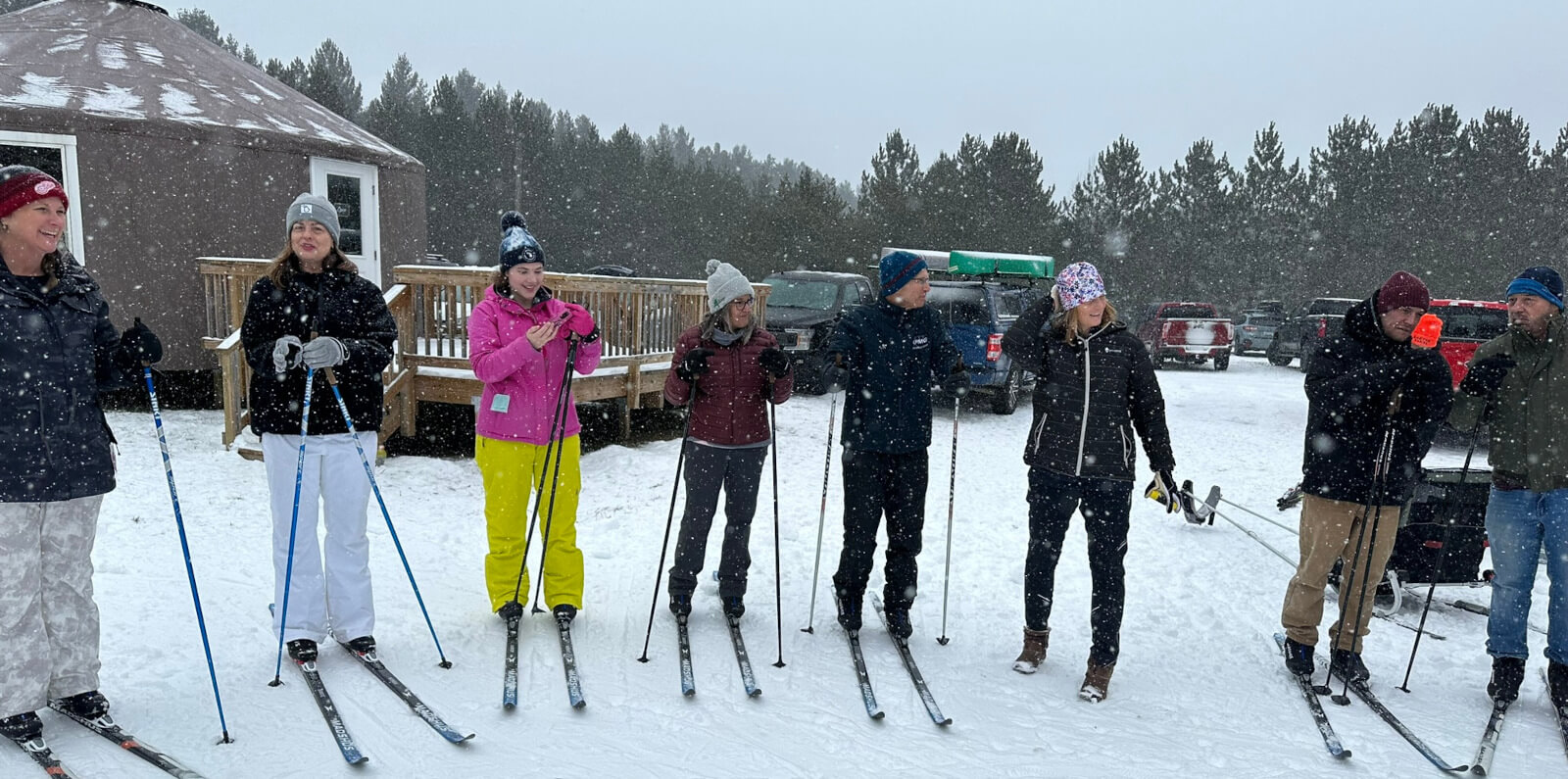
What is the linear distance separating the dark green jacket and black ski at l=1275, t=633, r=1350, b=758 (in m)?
1.19

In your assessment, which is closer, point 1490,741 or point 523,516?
point 1490,741

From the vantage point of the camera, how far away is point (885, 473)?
4.11 metres

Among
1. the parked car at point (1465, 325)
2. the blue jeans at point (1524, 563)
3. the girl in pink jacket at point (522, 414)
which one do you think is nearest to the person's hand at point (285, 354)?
the girl in pink jacket at point (522, 414)

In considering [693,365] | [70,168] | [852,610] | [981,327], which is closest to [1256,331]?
[981,327]

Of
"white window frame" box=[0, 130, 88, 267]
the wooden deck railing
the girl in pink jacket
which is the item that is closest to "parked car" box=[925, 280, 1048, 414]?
the wooden deck railing

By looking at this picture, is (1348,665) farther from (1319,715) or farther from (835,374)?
(835,374)

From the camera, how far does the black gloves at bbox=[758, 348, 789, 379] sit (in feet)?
13.5

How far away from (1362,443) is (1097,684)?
149cm

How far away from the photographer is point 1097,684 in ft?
12.4

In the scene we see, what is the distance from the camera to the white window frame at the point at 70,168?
8836 millimetres

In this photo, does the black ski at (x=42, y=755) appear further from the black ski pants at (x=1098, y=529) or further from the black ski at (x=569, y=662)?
the black ski pants at (x=1098, y=529)

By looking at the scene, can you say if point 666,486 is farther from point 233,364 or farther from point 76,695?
point 76,695

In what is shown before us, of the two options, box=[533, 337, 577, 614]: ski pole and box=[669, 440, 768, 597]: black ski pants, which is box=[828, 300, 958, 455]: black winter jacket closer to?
box=[669, 440, 768, 597]: black ski pants

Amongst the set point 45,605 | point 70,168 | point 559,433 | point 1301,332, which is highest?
point 70,168
